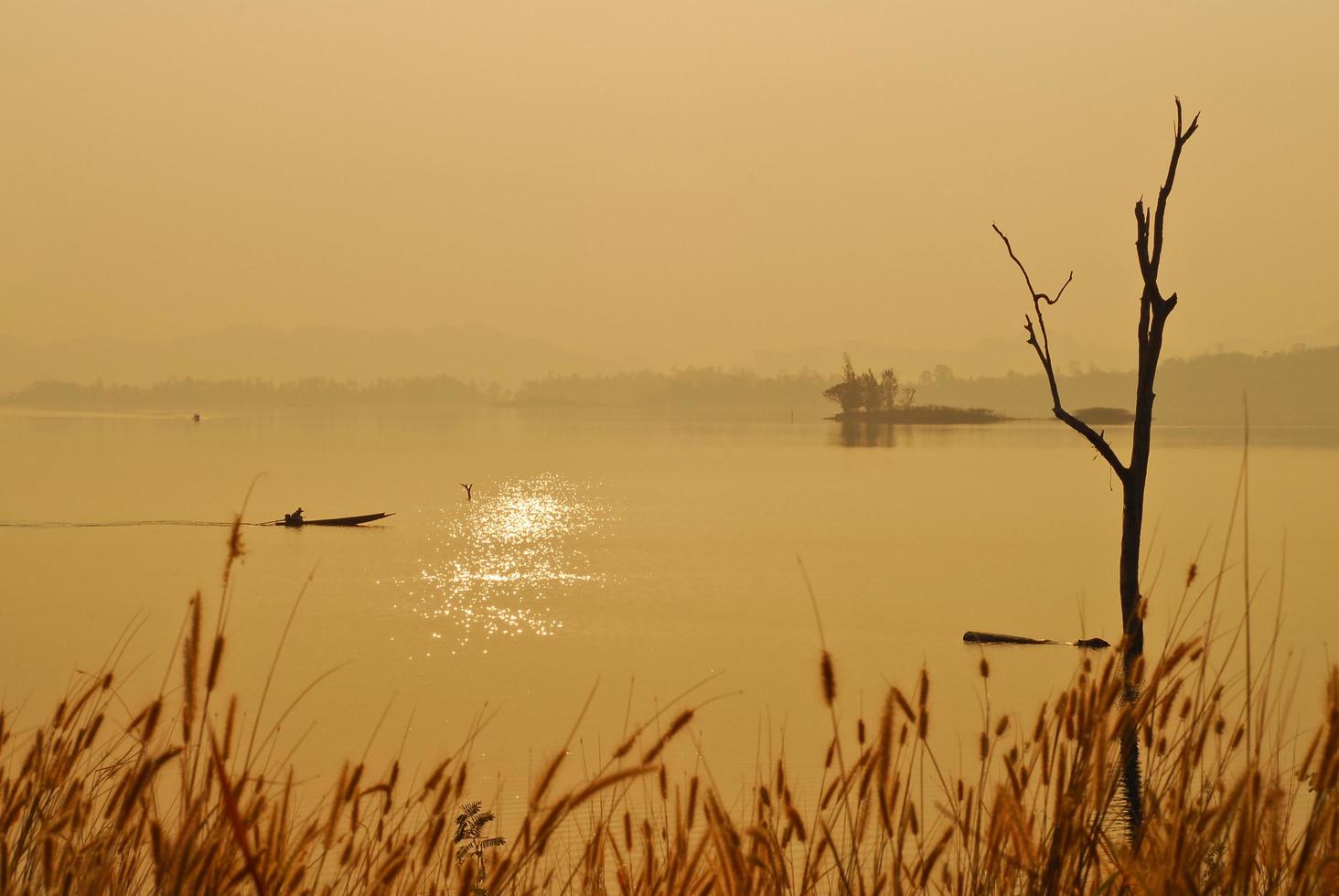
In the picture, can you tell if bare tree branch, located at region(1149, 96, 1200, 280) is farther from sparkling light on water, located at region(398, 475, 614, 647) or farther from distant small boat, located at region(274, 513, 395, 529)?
distant small boat, located at region(274, 513, 395, 529)

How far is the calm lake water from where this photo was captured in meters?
16.0

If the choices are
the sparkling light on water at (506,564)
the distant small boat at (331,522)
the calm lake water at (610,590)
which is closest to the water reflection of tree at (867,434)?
the calm lake water at (610,590)

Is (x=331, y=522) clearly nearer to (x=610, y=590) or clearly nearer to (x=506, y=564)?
(x=506, y=564)

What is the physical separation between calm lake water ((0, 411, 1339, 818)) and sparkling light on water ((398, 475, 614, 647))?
6.3 inches

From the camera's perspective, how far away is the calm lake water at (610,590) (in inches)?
631

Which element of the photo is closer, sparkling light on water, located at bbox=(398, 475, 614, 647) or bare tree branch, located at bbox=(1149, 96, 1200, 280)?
bare tree branch, located at bbox=(1149, 96, 1200, 280)

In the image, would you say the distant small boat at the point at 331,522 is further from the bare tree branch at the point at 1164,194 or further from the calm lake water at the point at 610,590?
the bare tree branch at the point at 1164,194

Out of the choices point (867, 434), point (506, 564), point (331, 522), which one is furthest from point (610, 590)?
point (867, 434)

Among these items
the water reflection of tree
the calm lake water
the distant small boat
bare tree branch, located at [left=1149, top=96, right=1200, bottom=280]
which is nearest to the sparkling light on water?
the calm lake water

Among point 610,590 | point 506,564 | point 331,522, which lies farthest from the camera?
point 331,522

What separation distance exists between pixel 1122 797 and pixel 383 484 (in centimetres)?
5555

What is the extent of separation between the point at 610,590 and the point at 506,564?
5206 mm

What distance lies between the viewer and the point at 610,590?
1133 inches

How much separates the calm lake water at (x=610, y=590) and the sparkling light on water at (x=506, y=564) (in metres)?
0.16
